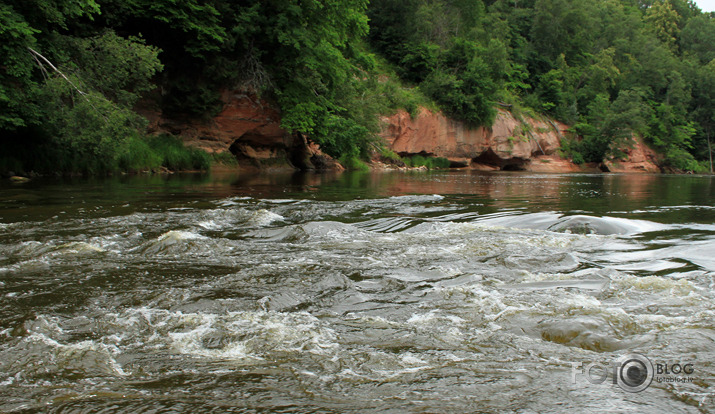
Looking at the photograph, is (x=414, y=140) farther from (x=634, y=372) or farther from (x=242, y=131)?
(x=634, y=372)

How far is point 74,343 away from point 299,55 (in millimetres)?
19663

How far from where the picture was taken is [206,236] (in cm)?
629

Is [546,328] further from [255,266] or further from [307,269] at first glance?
[255,266]

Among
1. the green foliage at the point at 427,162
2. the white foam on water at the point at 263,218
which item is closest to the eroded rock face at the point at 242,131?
the green foliage at the point at 427,162

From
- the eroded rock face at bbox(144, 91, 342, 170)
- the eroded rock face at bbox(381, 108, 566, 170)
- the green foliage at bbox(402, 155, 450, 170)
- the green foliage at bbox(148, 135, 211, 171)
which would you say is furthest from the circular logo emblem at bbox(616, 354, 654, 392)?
the green foliage at bbox(402, 155, 450, 170)

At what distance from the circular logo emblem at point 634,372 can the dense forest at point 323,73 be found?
43.8 ft

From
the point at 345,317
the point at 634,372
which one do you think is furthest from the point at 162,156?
the point at 634,372

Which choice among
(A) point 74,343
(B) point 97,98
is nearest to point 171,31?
(B) point 97,98

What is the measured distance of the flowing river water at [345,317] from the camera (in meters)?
2.24

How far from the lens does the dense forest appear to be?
13.4m

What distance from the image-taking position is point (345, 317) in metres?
3.38

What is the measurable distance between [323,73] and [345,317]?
65.5ft

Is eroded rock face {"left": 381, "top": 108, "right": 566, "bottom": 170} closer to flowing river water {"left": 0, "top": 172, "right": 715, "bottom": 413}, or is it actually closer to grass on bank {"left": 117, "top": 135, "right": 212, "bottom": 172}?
grass on bank {"left": 117, "top": 135, "right": 212, "bottom": 172}

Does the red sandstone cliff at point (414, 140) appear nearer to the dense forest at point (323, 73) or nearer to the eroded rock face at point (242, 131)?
the eroded rock face at point (242, 131)
